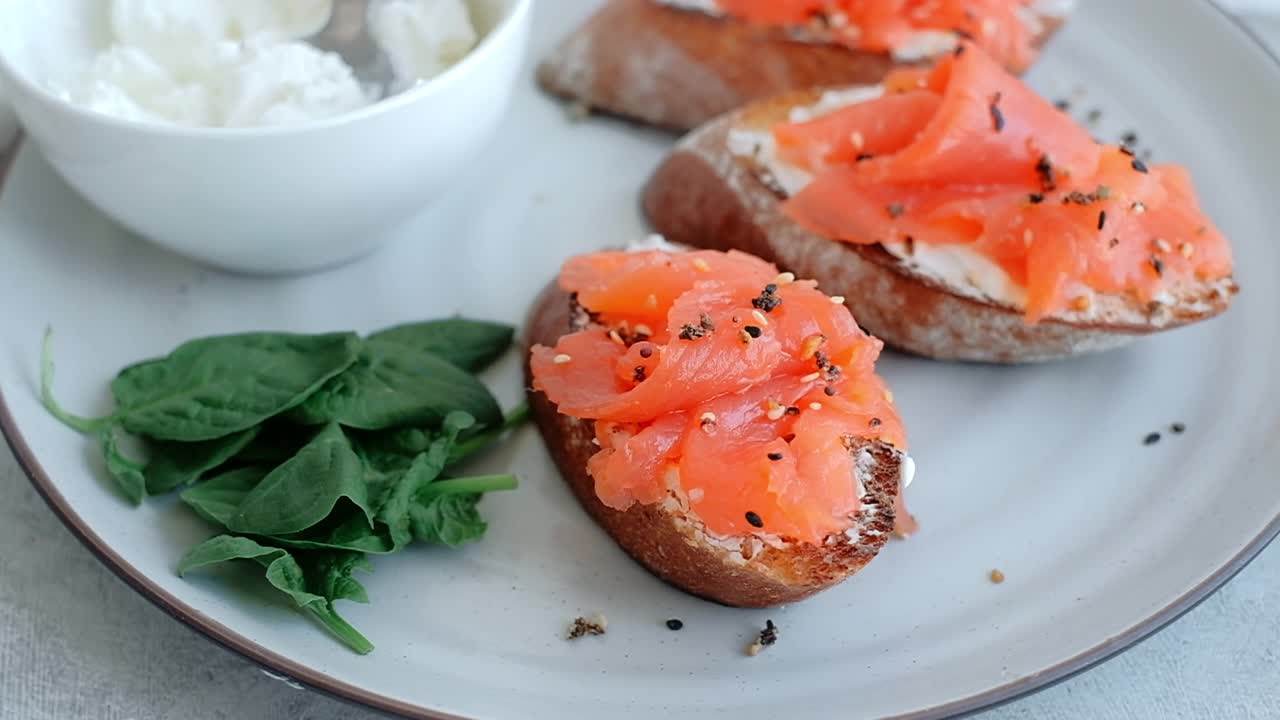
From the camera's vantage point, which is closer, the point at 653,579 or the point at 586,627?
the point at 586,627

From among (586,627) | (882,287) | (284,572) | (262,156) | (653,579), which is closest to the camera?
(284,572)

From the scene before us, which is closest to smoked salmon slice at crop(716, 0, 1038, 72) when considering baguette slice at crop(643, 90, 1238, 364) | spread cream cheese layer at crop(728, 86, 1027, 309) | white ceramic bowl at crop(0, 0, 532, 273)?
baguette slice at crop(643, 90, 1238, 364)

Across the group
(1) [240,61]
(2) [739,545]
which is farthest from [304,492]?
(1) [240,61]

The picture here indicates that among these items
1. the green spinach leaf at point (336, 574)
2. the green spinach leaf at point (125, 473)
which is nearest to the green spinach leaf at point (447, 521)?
the green spinach leaf at point (336, 574)

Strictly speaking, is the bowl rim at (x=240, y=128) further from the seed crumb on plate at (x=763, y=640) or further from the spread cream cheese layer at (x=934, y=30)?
the seed crumb on plate at (x=763, y=640)

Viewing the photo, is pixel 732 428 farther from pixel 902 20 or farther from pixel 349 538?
pixel 902 20

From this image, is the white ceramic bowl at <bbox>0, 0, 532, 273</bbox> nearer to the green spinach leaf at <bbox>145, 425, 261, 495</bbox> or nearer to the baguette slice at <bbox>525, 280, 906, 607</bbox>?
the green spinach leaf at <bbox>145, 425, 261, 495</bbox>

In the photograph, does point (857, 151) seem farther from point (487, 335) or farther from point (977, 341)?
point (487, 335)
